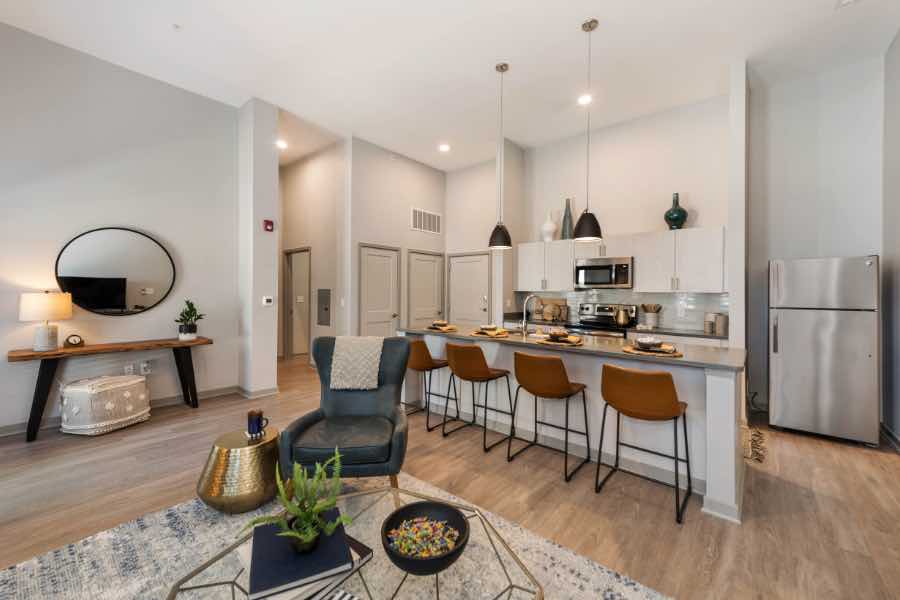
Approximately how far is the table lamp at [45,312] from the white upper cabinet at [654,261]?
5874 millimetres

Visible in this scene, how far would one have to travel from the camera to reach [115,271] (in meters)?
3.83

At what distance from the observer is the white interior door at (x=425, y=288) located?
6.39 meters

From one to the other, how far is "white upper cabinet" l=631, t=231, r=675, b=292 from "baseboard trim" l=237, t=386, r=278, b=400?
467cm

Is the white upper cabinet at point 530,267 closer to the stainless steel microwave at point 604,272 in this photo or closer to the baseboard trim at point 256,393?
the stainless steel microwave at point 604,272

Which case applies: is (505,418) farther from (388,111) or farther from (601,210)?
(388,111)

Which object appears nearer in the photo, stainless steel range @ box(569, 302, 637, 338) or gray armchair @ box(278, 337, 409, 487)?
gray armchair @ box(278, 337, 409, 487)

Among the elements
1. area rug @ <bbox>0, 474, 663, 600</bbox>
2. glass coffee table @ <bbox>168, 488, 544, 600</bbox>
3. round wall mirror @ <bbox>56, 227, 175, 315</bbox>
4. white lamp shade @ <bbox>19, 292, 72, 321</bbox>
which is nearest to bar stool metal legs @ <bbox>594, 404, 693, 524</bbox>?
area rug @ <bbox>0, 474, 663, 600</bbox>

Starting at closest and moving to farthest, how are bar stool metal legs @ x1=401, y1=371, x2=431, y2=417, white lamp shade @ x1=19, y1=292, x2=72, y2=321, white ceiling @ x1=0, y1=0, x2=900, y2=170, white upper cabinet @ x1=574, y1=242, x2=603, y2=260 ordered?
white ceiling @ x1=0, y1=0, x2=900, y2=170, white lamp shade @ x1=19, y1=292, x2=72, y2=321, bar stool metal legs @ x1=401, y1=371, x2=431, y2=417, white upper cabinet @ x1=574, y1=242, x2=603, y2=260

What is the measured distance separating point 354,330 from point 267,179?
2280 mm

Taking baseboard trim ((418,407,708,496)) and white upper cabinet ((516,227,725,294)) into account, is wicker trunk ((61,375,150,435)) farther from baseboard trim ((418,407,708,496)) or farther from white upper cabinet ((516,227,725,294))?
white upper cabinet ((516,227,725,294))

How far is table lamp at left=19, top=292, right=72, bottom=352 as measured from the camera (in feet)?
10.2

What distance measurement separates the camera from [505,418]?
3400 millimetres

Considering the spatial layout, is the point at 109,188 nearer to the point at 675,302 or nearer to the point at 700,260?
the point at 700,260

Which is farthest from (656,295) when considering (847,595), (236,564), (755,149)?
(236,564)
